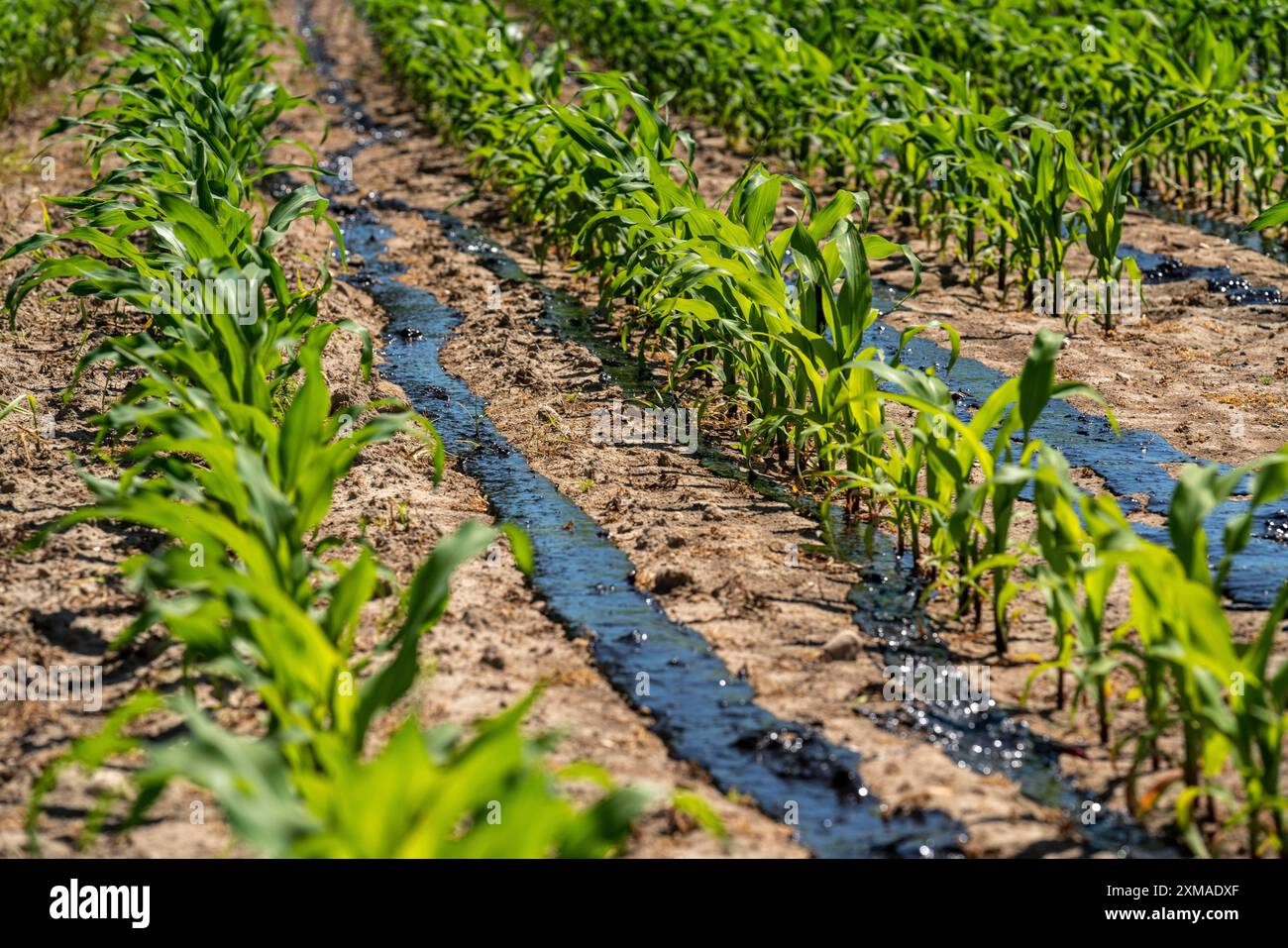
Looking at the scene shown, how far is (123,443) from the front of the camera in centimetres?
448

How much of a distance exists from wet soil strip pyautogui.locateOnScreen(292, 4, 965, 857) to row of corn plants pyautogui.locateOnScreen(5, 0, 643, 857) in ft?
1.11

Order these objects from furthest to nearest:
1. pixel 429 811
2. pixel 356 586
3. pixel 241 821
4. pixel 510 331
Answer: pixel 510 331, pixel 356 586, pixel 429 811, pixel 241 821

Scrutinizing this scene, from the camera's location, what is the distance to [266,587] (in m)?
2.57

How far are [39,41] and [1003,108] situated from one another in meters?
7.31

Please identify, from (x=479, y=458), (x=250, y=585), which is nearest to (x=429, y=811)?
(x=250, y=585)

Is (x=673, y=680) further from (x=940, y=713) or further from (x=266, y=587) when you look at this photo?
(x=266, y=587)

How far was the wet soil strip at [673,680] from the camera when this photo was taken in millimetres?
2766

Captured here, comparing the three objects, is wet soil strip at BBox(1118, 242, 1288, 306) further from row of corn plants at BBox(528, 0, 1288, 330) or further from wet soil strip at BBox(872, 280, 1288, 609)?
wet soil strip at BBox(872, 280, 1288, 609)

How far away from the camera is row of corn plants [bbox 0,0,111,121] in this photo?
374 inches

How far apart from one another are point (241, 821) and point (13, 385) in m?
3.57

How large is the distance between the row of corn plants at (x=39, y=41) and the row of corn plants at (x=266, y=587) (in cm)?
456

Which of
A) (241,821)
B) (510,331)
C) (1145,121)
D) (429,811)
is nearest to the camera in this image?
(241,821)

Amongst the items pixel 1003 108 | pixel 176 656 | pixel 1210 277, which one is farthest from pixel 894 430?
pixel 1210 277
